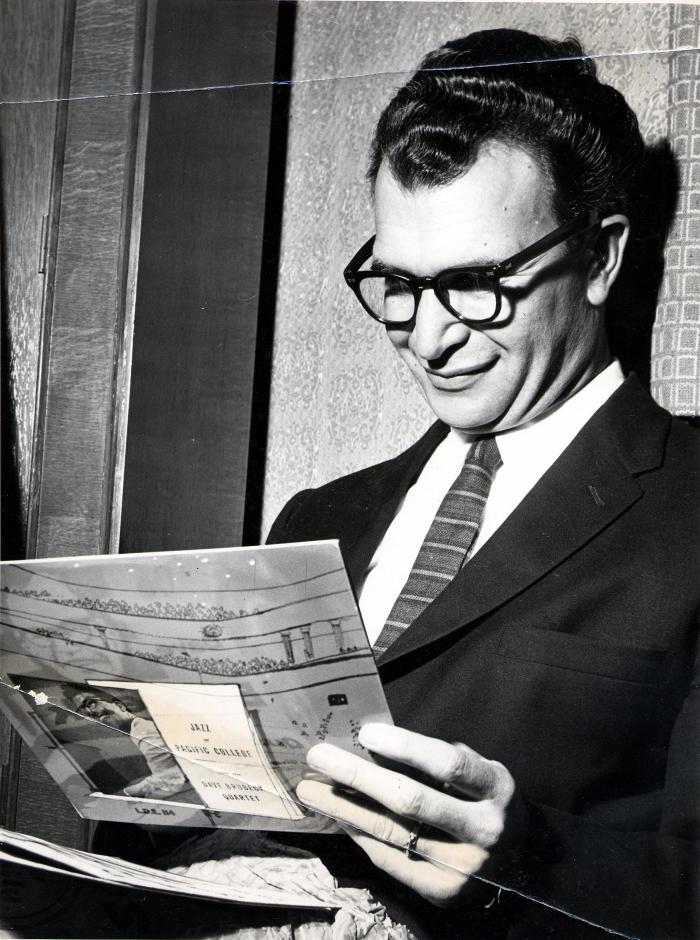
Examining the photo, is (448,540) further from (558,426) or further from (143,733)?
(143,733)

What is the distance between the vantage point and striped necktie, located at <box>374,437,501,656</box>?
2.84ft

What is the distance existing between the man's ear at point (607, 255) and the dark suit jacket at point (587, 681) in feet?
0.29

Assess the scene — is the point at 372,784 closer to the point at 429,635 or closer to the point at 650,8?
the point at 429,635

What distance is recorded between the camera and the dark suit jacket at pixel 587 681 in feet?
2.43

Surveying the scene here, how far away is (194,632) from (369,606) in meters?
0.26

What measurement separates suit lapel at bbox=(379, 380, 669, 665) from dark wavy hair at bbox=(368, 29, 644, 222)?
17 centimetres

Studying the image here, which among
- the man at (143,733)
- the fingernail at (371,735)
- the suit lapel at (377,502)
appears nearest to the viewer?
the fingernail at (371,735)

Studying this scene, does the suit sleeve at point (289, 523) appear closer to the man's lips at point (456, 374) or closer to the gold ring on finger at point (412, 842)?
the man's lips at point (456, 374)

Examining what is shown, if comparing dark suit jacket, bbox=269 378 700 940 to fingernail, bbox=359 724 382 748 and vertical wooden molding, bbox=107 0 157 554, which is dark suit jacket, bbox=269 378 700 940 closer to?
fingernail, bbox=359 724 382 748

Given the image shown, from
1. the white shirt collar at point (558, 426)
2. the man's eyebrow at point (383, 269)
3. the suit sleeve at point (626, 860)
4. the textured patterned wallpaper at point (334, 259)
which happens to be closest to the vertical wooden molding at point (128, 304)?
the textured patterned wallpaper at point (334, 259)

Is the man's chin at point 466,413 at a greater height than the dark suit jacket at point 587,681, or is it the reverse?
the man's chin at point 466,413

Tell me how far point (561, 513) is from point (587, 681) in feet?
0.46

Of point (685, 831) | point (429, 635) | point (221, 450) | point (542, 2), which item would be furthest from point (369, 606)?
point (542, 2)

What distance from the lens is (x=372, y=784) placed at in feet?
2.28
